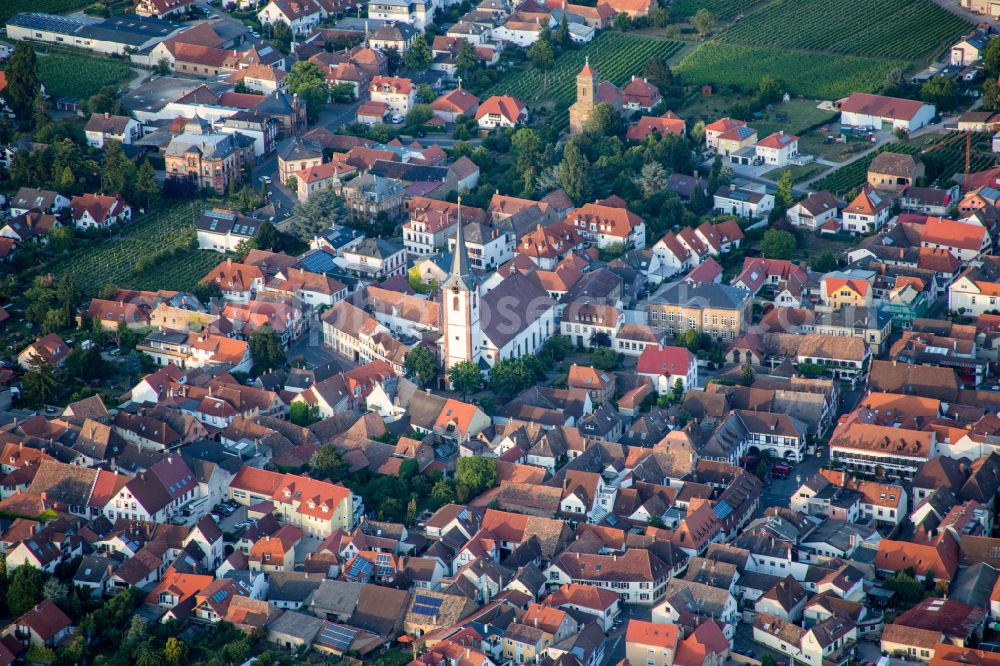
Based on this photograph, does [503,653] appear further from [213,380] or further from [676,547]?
[213,380]

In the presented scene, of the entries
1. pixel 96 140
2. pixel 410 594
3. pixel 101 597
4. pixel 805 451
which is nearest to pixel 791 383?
pixel 805 451

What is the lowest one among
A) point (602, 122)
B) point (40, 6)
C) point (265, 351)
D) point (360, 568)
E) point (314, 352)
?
point (314, 352)

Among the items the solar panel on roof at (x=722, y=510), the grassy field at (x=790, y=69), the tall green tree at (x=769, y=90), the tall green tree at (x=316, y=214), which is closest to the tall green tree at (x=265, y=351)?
the tall green tree at (x=316, y=214)

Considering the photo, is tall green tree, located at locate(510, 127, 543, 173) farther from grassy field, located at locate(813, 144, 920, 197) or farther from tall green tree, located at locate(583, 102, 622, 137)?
grassy field, located at locate(813, 144, 920, 197)

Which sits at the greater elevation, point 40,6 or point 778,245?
point 778,245

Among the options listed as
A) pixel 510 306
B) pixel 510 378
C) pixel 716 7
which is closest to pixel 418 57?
pixel 716 7

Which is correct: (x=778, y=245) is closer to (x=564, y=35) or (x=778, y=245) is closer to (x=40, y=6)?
(x=564, y=35)

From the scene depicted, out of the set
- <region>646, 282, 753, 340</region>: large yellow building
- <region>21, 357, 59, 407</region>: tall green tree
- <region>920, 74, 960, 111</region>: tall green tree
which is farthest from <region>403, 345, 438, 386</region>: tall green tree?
<region>920, 74, 960, 111</region>: tall green tree
